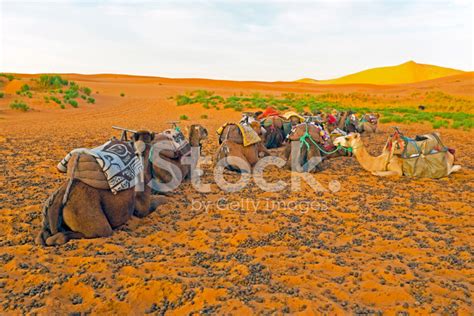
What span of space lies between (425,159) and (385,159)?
2.38ft

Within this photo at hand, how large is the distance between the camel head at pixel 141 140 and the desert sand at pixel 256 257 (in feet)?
Result: 3.05

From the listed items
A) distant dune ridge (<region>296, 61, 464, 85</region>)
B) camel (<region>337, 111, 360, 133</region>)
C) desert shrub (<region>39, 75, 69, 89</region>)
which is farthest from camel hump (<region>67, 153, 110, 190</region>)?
distant dune ridge (<region>296, 61, 464, 85</region>)

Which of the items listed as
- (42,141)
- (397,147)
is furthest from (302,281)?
(42,141)

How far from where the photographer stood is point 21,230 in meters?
4.54

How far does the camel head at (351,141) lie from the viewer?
7.85m

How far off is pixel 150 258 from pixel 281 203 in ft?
8.26

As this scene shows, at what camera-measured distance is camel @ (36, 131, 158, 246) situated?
412cm

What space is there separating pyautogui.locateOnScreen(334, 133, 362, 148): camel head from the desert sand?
1.27 m

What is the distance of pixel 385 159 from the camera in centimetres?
776

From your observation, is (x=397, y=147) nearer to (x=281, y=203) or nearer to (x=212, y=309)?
(x=281, y=203)

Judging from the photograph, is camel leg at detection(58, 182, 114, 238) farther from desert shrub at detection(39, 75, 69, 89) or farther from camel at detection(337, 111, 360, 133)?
desert shrub at detection(39, 75, 69, 89)

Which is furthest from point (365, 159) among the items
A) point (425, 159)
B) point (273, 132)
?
point (273, 132)

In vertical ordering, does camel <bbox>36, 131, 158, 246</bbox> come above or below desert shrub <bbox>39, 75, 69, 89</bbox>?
below

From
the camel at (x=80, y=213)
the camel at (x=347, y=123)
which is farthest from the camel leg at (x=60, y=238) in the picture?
the camel at (x=347, y=123)
